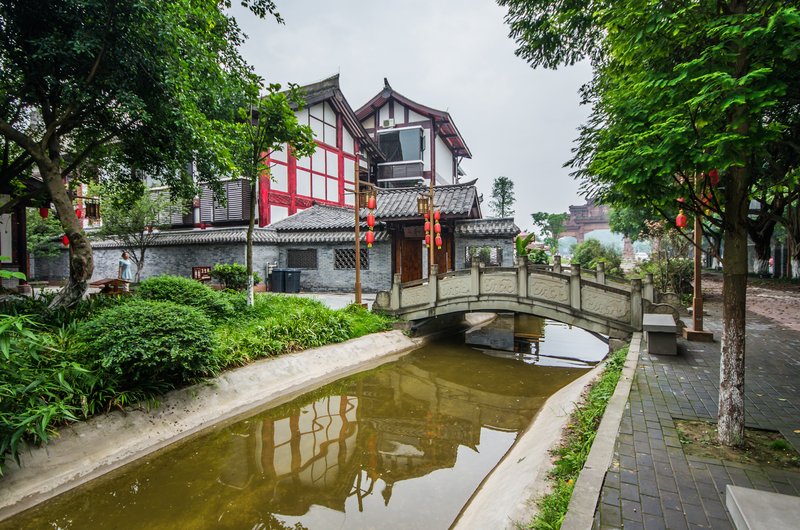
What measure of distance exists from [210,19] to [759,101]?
25.8 feet

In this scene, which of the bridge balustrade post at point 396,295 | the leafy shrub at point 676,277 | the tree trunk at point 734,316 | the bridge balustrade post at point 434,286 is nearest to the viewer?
the tree trunk at point 734,316

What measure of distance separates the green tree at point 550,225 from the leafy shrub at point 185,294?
43.0 meters

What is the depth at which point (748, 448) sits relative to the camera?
10.6 feet

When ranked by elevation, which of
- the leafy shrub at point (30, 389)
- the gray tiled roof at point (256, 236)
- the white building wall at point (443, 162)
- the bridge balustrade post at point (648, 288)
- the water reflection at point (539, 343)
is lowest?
the water reflection at point (539, 343)

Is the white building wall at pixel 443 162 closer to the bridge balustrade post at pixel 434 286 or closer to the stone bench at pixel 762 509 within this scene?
the bridge balustrade post at pixel 434 286

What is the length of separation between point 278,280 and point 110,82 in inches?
410

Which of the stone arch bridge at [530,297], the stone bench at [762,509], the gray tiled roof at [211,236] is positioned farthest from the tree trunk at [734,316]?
the gray tiled roof at [211,236]

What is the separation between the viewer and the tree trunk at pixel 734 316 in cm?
318

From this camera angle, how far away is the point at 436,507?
3.76 m

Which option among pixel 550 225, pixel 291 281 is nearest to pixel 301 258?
pixel 291 281

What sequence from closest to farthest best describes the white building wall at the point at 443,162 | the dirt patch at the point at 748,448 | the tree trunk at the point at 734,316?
the dirt patch at the point at 748,448
the tree trunk at the point at 734,316
the white building wall at the point at 443,162

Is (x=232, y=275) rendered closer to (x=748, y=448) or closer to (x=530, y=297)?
(x=530, y=297)

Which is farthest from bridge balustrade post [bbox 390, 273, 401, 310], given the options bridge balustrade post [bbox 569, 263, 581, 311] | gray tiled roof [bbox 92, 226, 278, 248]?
gray tiled roof [bbox 92, 226, 278, 248]

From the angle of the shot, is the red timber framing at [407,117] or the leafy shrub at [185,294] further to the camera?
the red timber framing at [407,117]
